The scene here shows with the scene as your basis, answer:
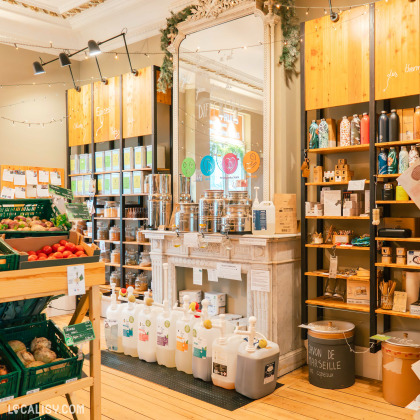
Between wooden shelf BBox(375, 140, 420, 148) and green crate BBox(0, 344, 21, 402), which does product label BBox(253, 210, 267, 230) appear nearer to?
wooden shelf BBox(375, 140, 420, 148)

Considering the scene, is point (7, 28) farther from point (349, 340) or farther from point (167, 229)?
point (349, 340)

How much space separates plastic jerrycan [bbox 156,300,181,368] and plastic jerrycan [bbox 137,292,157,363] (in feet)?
0.29

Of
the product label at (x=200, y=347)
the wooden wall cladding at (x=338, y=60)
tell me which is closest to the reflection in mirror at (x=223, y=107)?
the wooden wall cladding at (x=338, y=60)

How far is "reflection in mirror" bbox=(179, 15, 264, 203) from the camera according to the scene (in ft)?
14.2

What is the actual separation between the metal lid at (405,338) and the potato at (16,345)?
2465 millimetres

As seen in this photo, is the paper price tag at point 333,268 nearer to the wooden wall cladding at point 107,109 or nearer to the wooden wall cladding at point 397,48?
the wooden wall cladding at point 397,48

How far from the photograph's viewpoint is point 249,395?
3.34 metres

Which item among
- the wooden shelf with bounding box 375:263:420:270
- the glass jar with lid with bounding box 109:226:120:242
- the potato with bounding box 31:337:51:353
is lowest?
the potato with bounding box 31:337:51:353

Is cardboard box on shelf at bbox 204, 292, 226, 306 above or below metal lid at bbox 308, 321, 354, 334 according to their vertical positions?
above

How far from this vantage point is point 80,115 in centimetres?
623

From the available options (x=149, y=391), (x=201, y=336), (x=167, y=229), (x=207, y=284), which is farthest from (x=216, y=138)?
(x=149, y=391)

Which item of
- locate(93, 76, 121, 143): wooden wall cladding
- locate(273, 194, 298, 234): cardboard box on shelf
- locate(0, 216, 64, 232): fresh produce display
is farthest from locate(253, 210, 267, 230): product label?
locate(93, 76, 121, 143): wooden wall cladding

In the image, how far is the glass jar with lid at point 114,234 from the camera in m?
5.81

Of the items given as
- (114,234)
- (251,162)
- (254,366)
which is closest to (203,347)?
(254,366)
